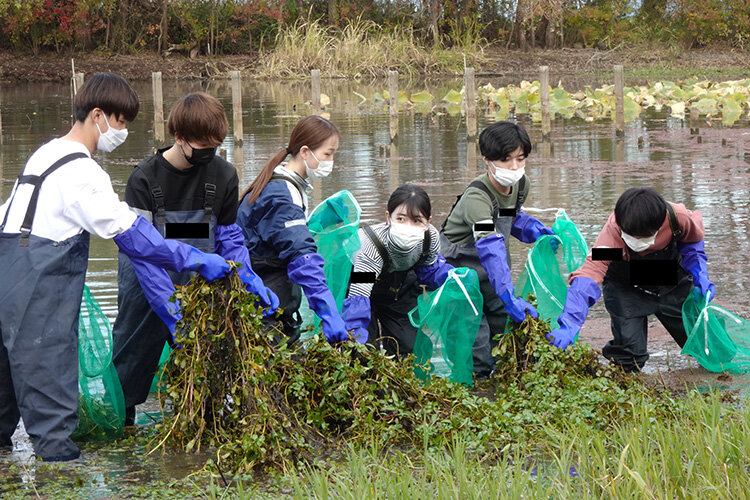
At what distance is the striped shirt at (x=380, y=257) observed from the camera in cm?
504

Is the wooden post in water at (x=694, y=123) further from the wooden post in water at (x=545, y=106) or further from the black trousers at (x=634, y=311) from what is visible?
the black trousers at (x=634, y=311)

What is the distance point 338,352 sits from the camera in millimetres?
4301

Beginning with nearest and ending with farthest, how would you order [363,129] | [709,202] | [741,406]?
[741,406], [709,202], [363,129]

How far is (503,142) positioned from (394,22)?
3658 centimetres

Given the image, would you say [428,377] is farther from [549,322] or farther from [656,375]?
[656,375]

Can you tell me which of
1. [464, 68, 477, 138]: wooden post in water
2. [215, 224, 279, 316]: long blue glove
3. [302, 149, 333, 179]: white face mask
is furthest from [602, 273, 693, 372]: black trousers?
[464, 68, 477, 138]: wooden post in water

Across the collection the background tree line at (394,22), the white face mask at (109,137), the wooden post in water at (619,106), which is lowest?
the white face mask at (109,137)

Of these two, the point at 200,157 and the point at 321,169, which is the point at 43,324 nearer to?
the point at 200,157

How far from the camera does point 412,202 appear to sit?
5.01 metres

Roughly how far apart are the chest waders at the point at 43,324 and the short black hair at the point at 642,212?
2.64 meters

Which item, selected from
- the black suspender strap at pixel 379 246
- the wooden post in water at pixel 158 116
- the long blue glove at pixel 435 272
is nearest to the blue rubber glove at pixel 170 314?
the black suspender strap at pixel 379 246

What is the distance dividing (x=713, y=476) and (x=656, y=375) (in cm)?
199

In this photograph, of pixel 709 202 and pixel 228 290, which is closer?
pixel 228 290

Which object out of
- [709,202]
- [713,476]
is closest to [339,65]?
[709,202]
